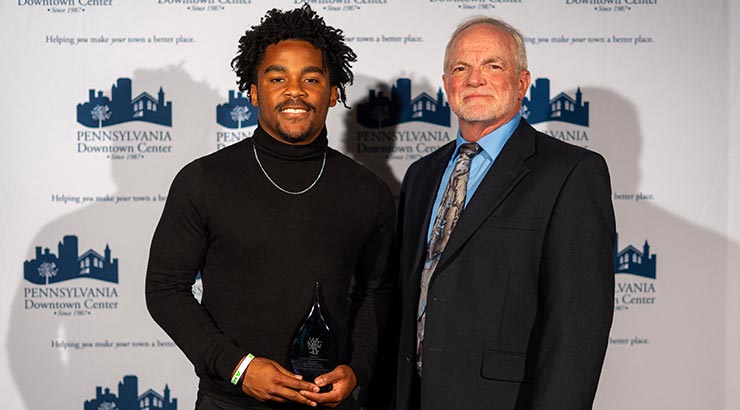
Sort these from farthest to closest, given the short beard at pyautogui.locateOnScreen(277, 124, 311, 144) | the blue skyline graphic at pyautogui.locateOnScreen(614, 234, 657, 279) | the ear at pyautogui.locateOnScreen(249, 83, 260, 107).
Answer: the blue skyline graphic at pyautogui.locateOnScreen(614, 234, 657, 279) < the ear at pyautogui.locateOnScreen(249, 83, 260, 107) < the short beard at pyautogui.locateOnScreen(277, 124, 311, 144)

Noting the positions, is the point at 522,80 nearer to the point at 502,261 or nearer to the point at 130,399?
the point at 502,261

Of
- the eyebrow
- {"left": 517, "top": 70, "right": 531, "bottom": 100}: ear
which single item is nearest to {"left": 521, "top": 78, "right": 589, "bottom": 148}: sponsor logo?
{"left": 517, "top": 70, "right": 531, "bottom": 100}: ear

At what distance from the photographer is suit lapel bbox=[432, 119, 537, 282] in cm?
167

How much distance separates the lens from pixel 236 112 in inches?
106

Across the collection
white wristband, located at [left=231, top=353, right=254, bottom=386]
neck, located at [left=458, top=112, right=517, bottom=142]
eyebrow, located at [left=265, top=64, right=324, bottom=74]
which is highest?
eyebrow, located at [left=265, top=64, right=324, bottom=74]

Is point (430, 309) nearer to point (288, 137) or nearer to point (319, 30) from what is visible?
point (288, 137)

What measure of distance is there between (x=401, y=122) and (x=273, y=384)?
1324 mm

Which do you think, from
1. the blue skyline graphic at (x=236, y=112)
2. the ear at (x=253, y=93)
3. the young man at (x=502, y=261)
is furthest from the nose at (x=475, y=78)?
the blue skyline graphic at (x=236, y=112)

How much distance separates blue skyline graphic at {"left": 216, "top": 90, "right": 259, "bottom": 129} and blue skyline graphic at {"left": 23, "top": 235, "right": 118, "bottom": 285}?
0.68 metres

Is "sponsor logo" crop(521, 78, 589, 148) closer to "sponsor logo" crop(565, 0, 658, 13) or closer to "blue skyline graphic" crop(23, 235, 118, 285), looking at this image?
"sponsor logo" crop(565, 0, 658, 13)

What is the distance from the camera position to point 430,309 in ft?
5.61

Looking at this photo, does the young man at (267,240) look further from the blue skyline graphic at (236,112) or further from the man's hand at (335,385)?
the blue skyline graphic at (236,112)

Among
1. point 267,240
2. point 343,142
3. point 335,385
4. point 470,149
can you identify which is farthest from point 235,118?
point 335,385

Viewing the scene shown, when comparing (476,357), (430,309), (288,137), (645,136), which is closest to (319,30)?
(288,137)
